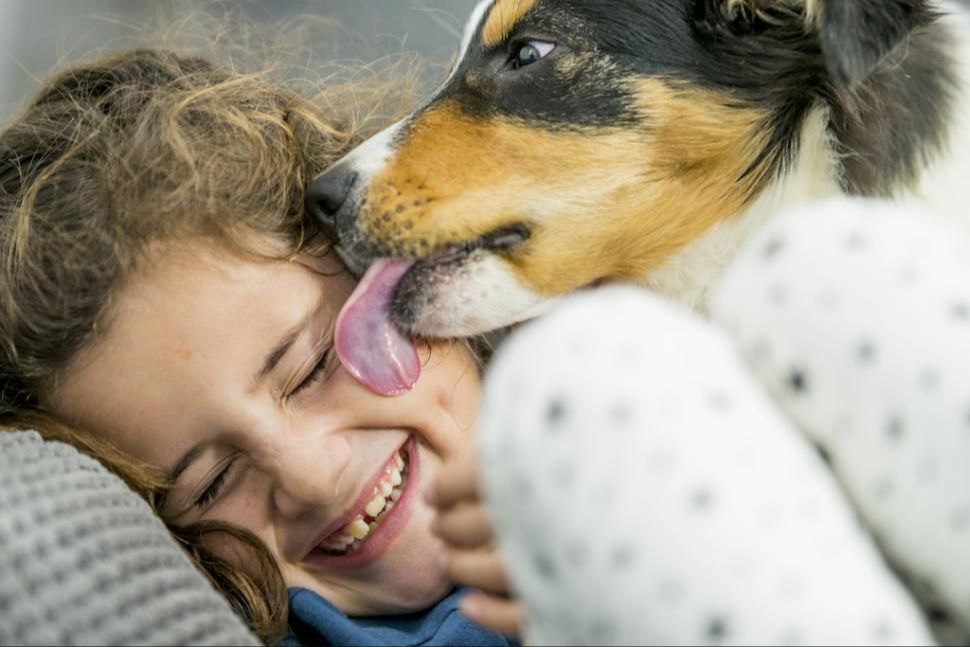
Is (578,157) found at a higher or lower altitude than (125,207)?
higher

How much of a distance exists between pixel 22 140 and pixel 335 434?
2.13 ft

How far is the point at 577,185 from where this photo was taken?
56.2 inches

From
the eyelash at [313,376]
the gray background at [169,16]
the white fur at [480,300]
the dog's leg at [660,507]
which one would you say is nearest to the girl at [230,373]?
the eyelash at [313,376]

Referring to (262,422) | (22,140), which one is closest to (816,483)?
(262,422)

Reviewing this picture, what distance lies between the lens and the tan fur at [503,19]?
4.97 ft

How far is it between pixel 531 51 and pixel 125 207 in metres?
0.57

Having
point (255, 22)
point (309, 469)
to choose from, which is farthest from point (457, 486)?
point (255, 22)

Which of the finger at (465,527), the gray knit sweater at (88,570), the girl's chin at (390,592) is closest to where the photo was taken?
the finger at (465,527)

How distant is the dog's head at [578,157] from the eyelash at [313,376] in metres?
0.12

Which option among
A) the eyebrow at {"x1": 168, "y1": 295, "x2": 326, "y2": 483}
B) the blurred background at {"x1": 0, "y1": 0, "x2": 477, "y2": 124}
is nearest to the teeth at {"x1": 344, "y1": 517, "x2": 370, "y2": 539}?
the eyebrow at {"x1": 168, "y1": 295, "x2": 326, "y2": 483}

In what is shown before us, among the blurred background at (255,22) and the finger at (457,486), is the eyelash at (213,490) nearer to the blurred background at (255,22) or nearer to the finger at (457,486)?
the finger at (457,486)

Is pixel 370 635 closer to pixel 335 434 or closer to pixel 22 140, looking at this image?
pixel 335 434

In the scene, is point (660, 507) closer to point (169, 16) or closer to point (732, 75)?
point (732, 75)

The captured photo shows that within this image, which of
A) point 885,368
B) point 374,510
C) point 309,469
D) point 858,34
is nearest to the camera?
point 885,368
